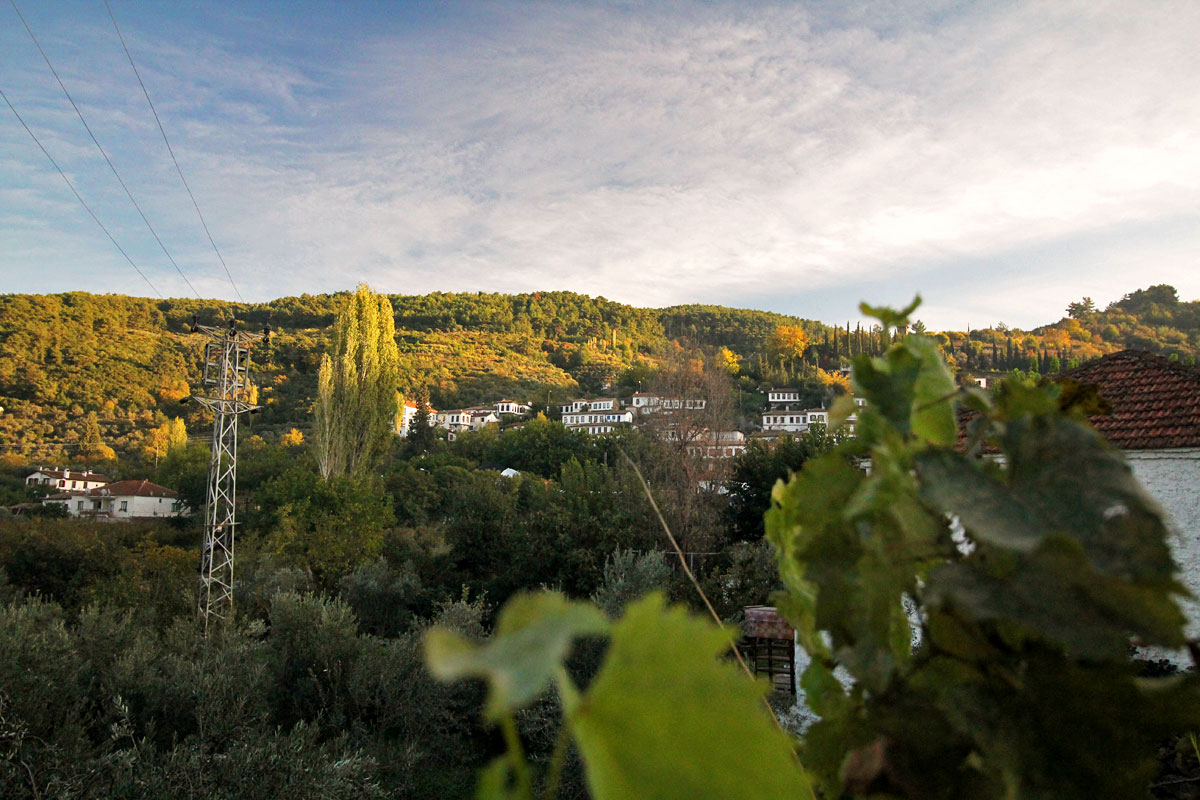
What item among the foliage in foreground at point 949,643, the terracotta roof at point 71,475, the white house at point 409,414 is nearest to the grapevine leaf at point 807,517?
the foliage in foreground at point 949,643

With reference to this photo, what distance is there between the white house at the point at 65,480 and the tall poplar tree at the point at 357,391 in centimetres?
2010

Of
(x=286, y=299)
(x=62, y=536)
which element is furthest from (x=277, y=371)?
(x=62, y=536)

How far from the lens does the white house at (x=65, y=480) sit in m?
35.5

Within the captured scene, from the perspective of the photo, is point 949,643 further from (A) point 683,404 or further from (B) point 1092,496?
(A) point 683,404

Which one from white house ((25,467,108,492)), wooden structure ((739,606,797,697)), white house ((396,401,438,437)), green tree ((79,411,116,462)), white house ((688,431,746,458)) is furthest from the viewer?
white house ((396,401,438,437))

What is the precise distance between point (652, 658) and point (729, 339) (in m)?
69.9

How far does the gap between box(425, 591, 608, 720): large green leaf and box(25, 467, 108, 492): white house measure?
143 ft

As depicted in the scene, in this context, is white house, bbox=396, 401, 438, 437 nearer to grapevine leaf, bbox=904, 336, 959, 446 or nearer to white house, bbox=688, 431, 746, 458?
white house, bbox=688, 431, 746, 458

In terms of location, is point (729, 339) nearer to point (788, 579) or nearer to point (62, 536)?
point (62, 536)

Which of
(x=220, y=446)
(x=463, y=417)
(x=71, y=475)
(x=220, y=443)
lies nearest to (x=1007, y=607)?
(x=220, y=443)

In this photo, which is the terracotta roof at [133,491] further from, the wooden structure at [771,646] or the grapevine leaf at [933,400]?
the grapevine leaf at [933,400]

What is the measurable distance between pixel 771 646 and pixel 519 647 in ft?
34.2

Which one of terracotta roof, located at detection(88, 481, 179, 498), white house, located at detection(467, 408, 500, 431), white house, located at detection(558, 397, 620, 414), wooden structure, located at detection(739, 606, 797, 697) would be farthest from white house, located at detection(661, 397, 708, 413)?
white house, located at detection(558, 397, 620, 414)

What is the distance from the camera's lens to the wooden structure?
9344mm
